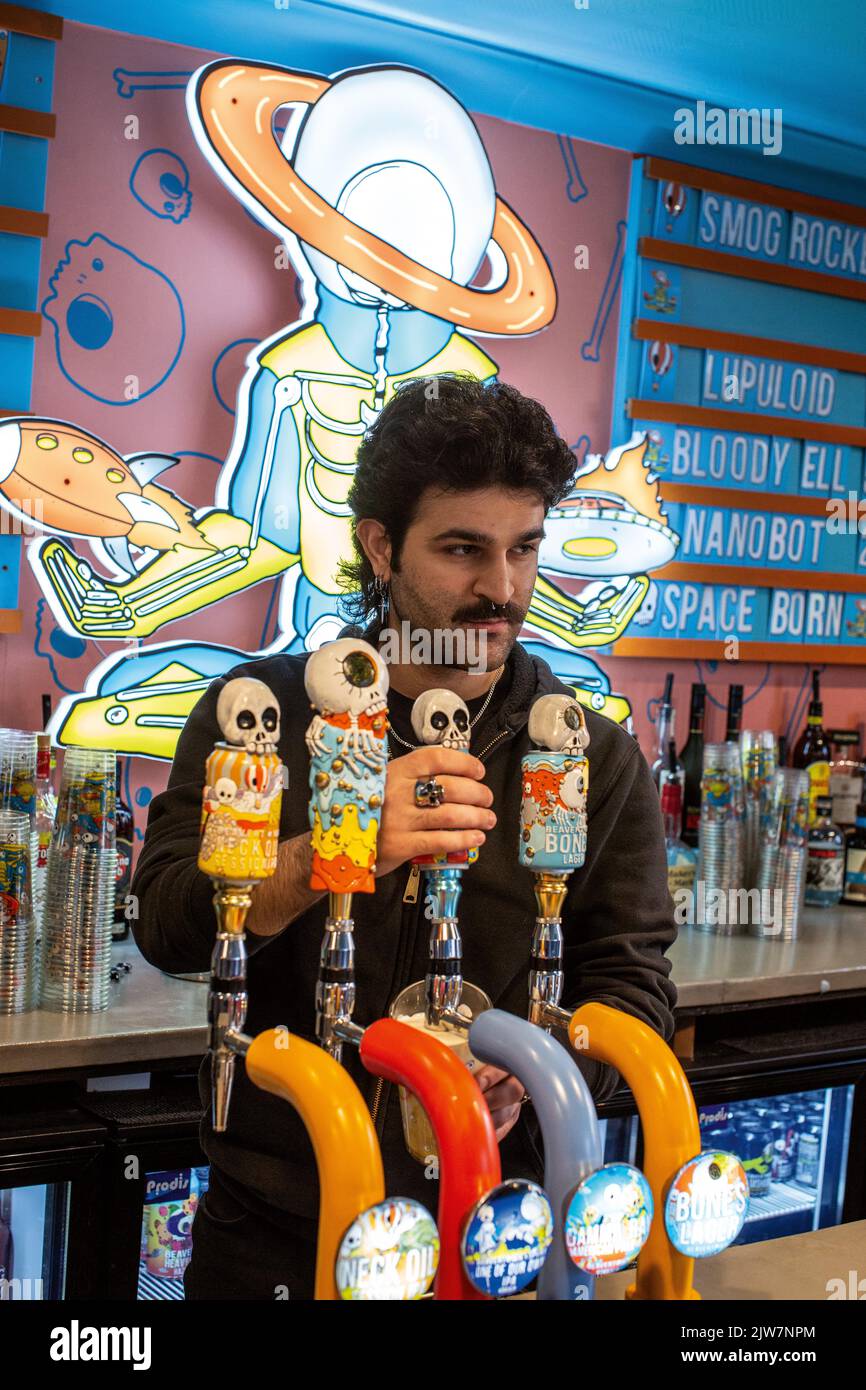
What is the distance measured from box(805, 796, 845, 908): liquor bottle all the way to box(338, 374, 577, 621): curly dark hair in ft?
6.39

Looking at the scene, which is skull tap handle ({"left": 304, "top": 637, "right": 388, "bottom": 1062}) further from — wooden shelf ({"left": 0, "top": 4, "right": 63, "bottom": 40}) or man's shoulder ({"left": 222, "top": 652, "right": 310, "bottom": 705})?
wooden shelf ({"left": 0, "top": 4, "right": 63, "bottom": 40})

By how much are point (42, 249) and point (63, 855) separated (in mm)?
1116

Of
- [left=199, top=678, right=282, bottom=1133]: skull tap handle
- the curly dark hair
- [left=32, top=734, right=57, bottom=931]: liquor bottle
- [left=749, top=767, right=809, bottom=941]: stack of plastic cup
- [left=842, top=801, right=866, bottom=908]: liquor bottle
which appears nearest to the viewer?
[left=199, top=678, right=282, bottom=1133]: skull tap handle

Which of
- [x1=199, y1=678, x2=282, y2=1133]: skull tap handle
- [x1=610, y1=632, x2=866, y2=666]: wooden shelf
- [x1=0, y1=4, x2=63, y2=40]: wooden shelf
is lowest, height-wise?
[x1=199, y1=678, x2=282, y2=1133]: skull tap handle

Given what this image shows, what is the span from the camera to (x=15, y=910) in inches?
74.0

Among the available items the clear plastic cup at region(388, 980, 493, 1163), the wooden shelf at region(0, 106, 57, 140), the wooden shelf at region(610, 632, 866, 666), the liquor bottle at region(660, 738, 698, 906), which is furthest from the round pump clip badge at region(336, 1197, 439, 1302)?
the wooden shelf at region(610, 632, 866, 666)

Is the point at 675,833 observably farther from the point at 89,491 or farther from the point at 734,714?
the point at 89,491

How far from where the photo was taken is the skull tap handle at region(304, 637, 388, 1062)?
932mm

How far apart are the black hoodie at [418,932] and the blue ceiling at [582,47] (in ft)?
4.98

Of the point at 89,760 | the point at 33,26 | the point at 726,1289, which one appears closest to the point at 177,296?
the point at 33,26

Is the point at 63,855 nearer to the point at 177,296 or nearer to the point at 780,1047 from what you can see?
the point at 177,296

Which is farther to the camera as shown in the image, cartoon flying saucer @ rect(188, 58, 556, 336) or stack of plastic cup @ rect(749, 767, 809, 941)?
stack of plastic cup @ rect(749, 767, 809, 941)

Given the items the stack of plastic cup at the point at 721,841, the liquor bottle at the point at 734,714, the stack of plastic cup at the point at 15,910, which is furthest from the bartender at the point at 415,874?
the liquor bottle at the point at 734,714

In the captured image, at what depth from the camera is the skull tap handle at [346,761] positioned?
93cm
